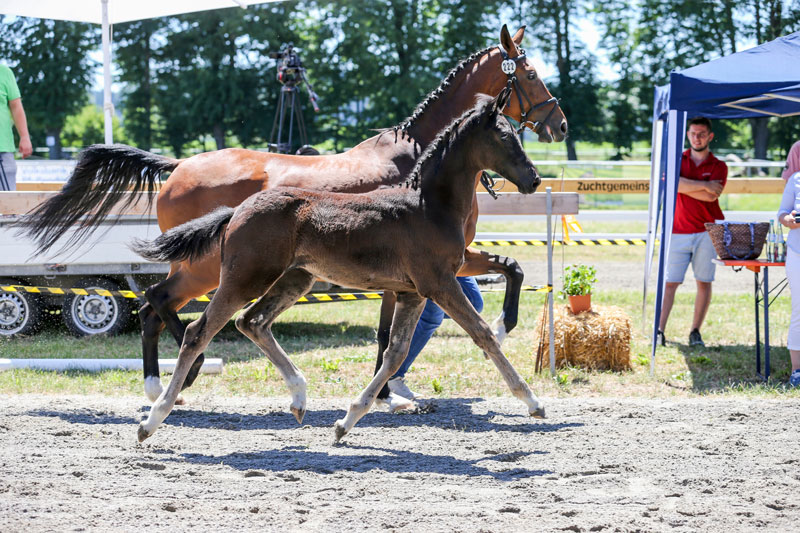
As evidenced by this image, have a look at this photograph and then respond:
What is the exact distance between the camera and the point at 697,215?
28.1ft

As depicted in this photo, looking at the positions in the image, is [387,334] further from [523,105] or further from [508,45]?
[508,45]

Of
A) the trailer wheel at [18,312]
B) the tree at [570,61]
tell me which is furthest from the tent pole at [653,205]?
the tree at [570,61]

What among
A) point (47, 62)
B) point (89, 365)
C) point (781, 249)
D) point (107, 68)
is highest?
point (47, 62)

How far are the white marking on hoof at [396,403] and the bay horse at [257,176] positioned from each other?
1.09 ft

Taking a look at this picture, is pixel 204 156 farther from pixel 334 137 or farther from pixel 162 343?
pixel 334 137

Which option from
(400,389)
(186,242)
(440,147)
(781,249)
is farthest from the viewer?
(781,249)

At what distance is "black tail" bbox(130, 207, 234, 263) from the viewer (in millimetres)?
4734

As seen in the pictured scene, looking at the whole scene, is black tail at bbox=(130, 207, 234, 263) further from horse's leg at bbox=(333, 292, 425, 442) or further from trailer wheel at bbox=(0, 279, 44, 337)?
trailer wheel at bbox=(0, 279, 44, 337)

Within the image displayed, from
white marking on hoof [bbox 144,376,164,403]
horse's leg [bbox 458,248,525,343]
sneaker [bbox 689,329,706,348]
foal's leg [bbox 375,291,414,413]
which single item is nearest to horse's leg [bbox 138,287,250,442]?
white marking on hoof [bbox 144,376,164,403]

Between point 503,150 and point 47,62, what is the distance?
3039cm

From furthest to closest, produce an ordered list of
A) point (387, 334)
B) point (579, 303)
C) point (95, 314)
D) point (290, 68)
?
point (290, 68), point (95, 314), point (579, 303), point (387, 334)

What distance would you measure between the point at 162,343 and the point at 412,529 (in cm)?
579

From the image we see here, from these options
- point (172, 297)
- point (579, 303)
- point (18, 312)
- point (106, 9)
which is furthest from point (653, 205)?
point (18, 312)

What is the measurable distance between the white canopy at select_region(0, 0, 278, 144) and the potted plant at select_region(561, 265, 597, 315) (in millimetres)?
4753
